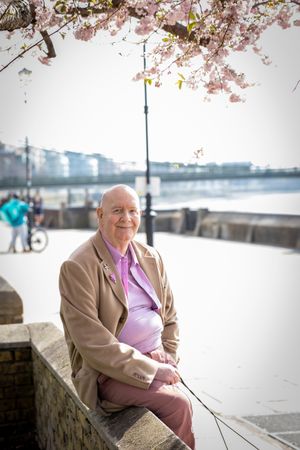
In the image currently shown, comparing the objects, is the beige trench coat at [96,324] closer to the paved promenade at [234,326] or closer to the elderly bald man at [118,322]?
the elderly bald man at [118,322]

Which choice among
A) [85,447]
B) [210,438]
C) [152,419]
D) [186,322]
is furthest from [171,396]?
[186,322]

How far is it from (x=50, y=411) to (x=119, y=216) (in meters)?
1.77

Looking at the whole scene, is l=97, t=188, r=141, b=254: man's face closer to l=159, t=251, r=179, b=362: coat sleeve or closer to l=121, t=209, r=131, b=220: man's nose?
l=121, t=209, r=131, b=220: man's nose

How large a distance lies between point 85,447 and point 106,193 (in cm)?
117

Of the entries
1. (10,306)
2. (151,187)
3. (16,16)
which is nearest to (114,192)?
(16,16)

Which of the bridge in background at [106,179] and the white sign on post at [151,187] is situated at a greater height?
the white sign on post at [151,187]

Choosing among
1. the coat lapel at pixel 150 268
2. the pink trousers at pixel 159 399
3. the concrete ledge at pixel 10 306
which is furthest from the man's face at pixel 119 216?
the concrete ledge at pixel 10 306

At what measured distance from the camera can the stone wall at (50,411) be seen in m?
2.79

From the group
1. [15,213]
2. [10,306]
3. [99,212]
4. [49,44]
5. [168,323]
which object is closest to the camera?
[99,212]

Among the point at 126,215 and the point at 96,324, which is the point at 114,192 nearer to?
the point at 126,215

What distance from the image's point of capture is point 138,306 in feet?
10.0

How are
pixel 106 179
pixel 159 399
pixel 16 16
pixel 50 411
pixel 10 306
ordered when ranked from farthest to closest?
pixel 106 179 → pixel 10 306 → pixel 50 411 → pixel 16 16 → pixel 159 399

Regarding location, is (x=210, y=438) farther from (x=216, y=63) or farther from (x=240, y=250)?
(x=240, y=250)

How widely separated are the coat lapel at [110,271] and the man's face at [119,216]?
6 cm
